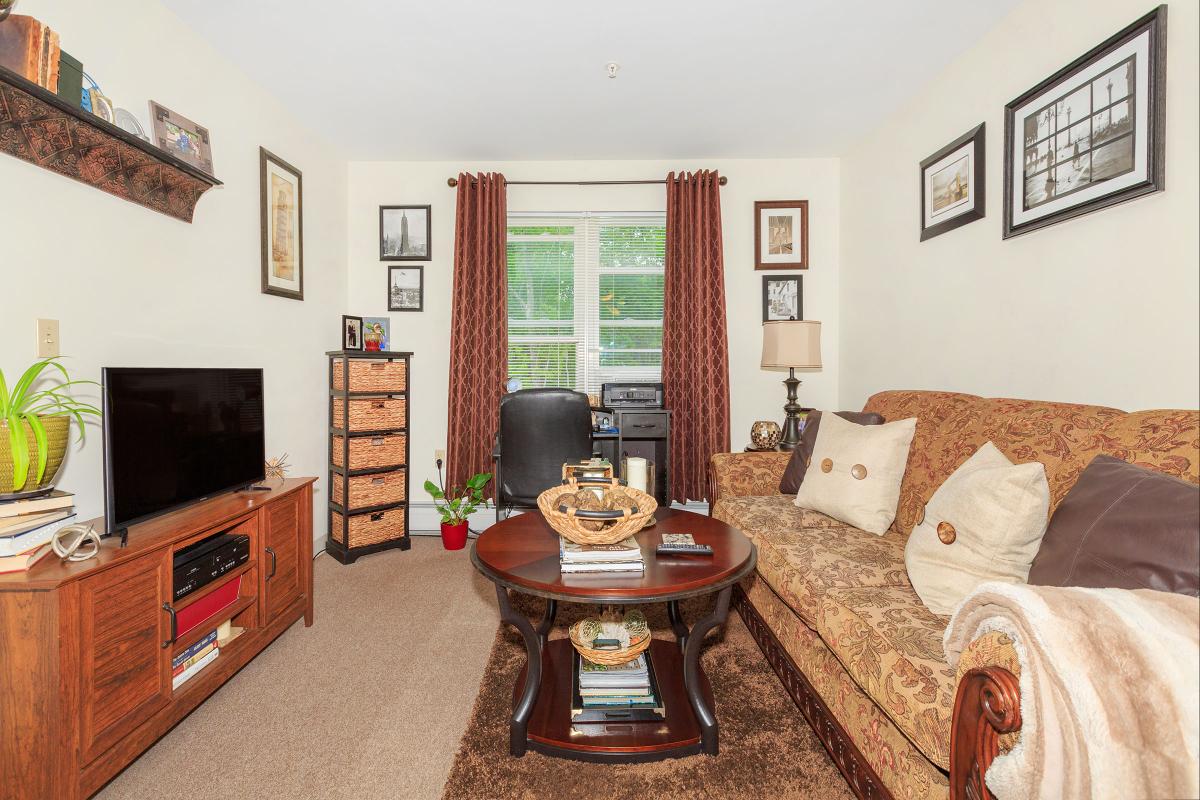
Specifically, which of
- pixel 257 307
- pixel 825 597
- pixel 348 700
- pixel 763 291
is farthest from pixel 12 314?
pixel 763 291

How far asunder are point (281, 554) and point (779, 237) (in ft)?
11.2

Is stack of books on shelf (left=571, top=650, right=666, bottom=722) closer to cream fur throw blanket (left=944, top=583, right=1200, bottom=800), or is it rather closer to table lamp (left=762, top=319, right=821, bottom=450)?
cream fur throw blanket (left=944, top=583, right=1200, bottom=800)

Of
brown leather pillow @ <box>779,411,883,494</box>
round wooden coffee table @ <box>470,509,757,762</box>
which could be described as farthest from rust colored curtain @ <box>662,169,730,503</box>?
round wooden coffee table @ <box>470,509,757,762</box>

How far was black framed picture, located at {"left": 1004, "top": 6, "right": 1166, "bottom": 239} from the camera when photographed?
1566mm

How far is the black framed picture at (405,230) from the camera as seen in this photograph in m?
3.72

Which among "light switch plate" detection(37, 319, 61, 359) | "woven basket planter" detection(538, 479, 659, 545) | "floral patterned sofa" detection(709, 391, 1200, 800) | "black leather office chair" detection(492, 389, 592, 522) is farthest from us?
"black leather office chair" detection(492, 389, 592, 522)

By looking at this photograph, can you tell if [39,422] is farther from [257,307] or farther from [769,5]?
[769,5]

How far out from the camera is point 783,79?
268 cm

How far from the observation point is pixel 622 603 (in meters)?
1.42

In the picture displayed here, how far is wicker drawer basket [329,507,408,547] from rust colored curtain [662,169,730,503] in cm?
178

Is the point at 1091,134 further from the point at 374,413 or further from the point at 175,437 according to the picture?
the point at 374,413

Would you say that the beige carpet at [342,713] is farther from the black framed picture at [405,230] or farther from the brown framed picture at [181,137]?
the black framed picture at [405,230]

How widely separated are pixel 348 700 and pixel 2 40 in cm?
214

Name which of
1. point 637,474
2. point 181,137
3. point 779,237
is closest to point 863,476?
point 637,474
